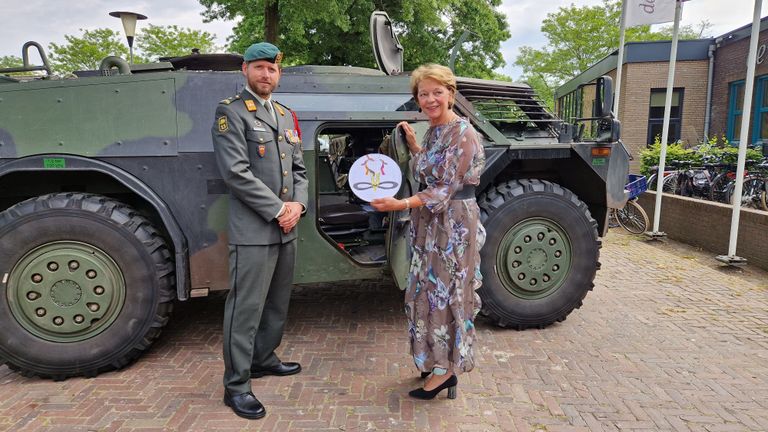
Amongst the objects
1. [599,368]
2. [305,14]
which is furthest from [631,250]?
[305,14]

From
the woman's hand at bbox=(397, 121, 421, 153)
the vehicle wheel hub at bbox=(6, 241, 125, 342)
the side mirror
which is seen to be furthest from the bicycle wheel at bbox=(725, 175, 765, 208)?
the vehicle wheel hub at bbox=(6, 241, 125, 342)

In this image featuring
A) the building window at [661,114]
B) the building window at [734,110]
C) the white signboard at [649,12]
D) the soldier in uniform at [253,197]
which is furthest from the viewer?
the building window at [661,114]

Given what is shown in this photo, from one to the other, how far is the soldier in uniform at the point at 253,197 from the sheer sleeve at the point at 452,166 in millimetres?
800

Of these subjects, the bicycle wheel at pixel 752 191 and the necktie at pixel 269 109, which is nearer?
the necktie at pixel 269 109

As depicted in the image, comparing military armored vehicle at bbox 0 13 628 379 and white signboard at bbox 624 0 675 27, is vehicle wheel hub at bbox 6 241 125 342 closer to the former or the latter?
military armored vehicle at bbox 0 13 628 379

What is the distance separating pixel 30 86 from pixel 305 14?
7.30 meters

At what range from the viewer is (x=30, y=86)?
322 centimetres

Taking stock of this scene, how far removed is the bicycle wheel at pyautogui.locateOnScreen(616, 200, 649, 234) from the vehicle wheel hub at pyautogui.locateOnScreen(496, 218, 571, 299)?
15.9 feet

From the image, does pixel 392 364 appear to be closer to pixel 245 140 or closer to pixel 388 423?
pixel 388 423

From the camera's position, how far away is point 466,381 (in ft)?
11.1

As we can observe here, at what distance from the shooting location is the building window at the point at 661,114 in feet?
60.6

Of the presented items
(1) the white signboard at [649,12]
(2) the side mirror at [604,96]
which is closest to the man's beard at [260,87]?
(2) the side mirror at [604,96]

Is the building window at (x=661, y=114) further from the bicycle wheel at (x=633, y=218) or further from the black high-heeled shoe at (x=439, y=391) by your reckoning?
the black high-heeled shoe at (x=439, y=391)

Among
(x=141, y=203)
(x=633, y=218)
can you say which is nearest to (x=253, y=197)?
(x=141, y=203)
